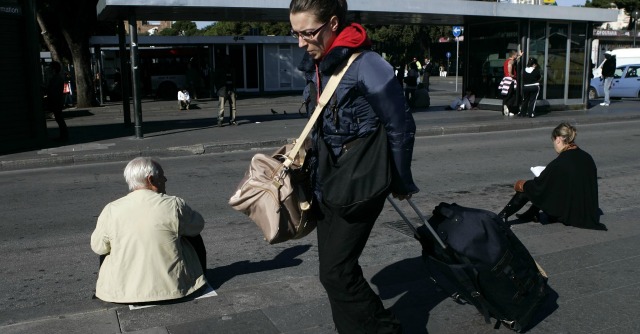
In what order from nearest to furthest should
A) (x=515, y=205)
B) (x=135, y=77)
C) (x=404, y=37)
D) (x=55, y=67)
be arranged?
(x=515, y=205)
(x=55, y=67)
(x=135, y=77)
(x=404, y=37)

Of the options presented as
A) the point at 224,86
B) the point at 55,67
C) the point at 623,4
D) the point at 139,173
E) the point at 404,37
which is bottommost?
the point at 139,173

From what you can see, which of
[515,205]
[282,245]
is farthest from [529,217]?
[282,245]

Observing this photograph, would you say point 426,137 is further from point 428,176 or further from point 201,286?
point 201,286

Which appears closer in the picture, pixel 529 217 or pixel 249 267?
pixel 249 267

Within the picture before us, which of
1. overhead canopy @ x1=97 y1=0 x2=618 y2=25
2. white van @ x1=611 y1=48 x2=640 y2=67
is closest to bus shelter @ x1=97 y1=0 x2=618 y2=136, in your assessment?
→ overhead canopy @ x1=97 y1=0 x2=618 y2=25

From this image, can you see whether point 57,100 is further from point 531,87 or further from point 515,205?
point 531,87

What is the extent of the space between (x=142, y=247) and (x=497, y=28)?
16904mm

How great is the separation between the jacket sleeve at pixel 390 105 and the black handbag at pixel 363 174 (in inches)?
1.9

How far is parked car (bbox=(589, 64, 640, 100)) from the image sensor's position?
24531mm

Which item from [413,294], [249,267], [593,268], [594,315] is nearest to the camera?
[594,315]

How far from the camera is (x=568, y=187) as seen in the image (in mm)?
5738

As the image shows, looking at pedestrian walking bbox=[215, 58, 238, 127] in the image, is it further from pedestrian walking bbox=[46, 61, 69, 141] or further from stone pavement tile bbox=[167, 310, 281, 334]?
stone pavement tile bbox=[167, 310, 281, 334]

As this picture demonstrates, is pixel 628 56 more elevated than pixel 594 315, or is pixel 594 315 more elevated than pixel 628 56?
pixel 628 56

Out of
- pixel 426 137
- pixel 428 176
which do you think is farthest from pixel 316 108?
pixel 426 137
